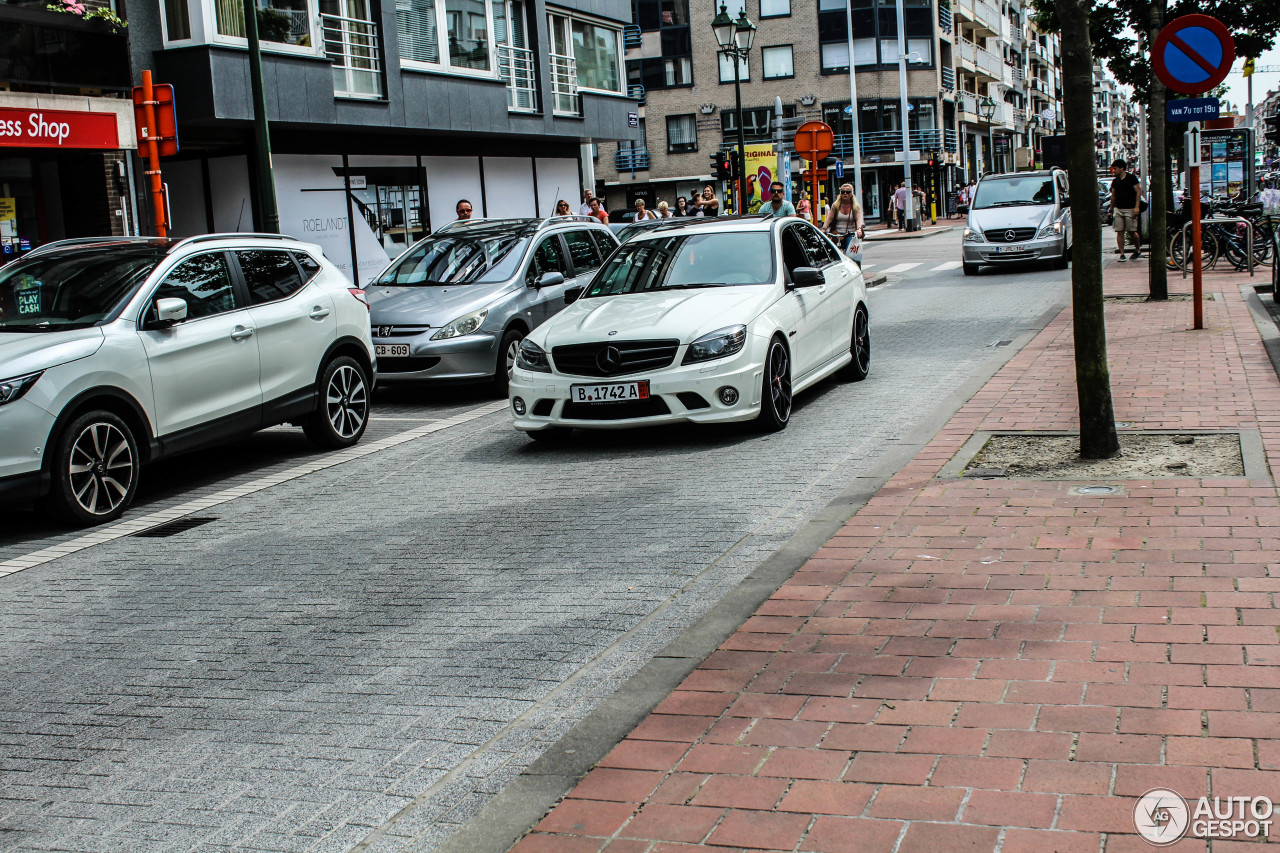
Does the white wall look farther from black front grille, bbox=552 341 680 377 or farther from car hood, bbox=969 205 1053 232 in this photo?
black front grille, bbox=552 341 680 377

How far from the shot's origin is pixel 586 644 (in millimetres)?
5000

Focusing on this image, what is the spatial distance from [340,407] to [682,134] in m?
66.8

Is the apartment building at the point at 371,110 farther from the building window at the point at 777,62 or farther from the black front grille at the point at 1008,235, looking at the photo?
the building window at the point at 777,62

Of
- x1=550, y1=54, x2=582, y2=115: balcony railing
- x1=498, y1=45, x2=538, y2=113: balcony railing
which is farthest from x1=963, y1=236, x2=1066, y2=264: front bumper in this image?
x1=550, y1=54, x2=582, y2=115: balcony railing

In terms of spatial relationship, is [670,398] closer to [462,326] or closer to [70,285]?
[462,326]

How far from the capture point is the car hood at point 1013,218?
25156mm

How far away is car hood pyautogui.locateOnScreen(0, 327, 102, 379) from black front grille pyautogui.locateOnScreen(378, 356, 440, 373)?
4.42 meters

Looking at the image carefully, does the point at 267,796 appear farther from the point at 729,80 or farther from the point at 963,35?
the point at 963,35

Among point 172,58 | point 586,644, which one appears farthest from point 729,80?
point 586,644

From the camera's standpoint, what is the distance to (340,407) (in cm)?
1042

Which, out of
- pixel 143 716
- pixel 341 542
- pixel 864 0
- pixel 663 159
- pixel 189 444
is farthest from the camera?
pixel 663 159

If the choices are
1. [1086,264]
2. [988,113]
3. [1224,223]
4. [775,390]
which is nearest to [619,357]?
[775,390]

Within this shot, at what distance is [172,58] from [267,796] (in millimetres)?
18284

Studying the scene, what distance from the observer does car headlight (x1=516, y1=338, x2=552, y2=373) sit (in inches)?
380
